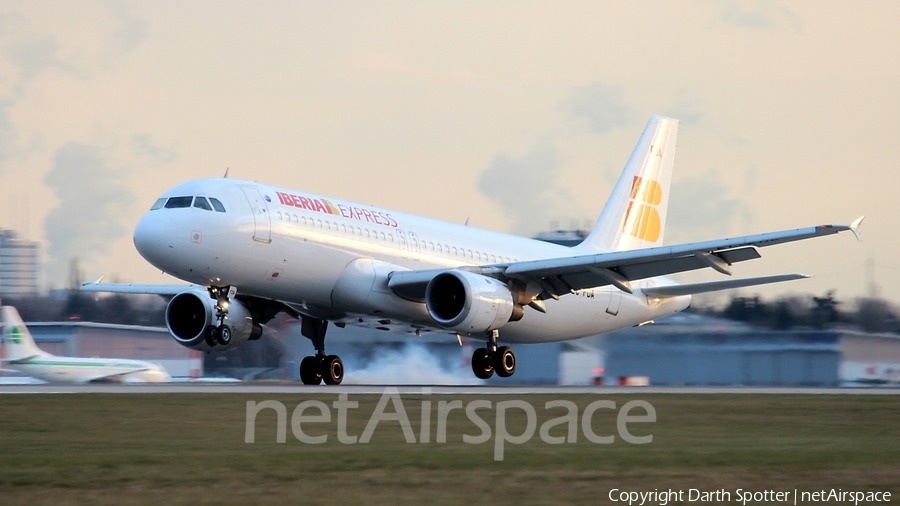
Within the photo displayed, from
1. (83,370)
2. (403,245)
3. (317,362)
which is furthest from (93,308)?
(403,245)

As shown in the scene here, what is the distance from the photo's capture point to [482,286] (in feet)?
85.3

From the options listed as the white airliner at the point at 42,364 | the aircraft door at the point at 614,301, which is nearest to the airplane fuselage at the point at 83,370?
the white airliner at the point at 42,364

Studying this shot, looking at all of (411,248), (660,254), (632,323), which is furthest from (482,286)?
(632,323)

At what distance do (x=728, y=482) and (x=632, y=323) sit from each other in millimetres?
22641

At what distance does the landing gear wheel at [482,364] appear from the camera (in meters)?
28.3

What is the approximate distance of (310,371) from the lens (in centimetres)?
2898

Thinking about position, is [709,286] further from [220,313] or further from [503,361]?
[220,313]

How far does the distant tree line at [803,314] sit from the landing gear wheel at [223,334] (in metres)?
17.7

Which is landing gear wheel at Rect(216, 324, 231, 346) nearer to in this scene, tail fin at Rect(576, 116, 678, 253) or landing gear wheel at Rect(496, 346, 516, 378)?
landing gear wheel at Rect(496, 346, 516, 378)

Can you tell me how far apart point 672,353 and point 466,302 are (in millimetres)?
10658

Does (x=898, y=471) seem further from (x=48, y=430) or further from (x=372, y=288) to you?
(x=372, y=288)

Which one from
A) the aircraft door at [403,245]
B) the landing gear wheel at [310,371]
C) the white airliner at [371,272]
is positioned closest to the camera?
the white airliner at [371,272]

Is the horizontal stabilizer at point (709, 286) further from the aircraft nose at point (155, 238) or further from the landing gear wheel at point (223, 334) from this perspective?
the aircraft nose at point (155, 238)

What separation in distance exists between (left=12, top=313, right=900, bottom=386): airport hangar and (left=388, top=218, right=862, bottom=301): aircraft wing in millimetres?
4654
